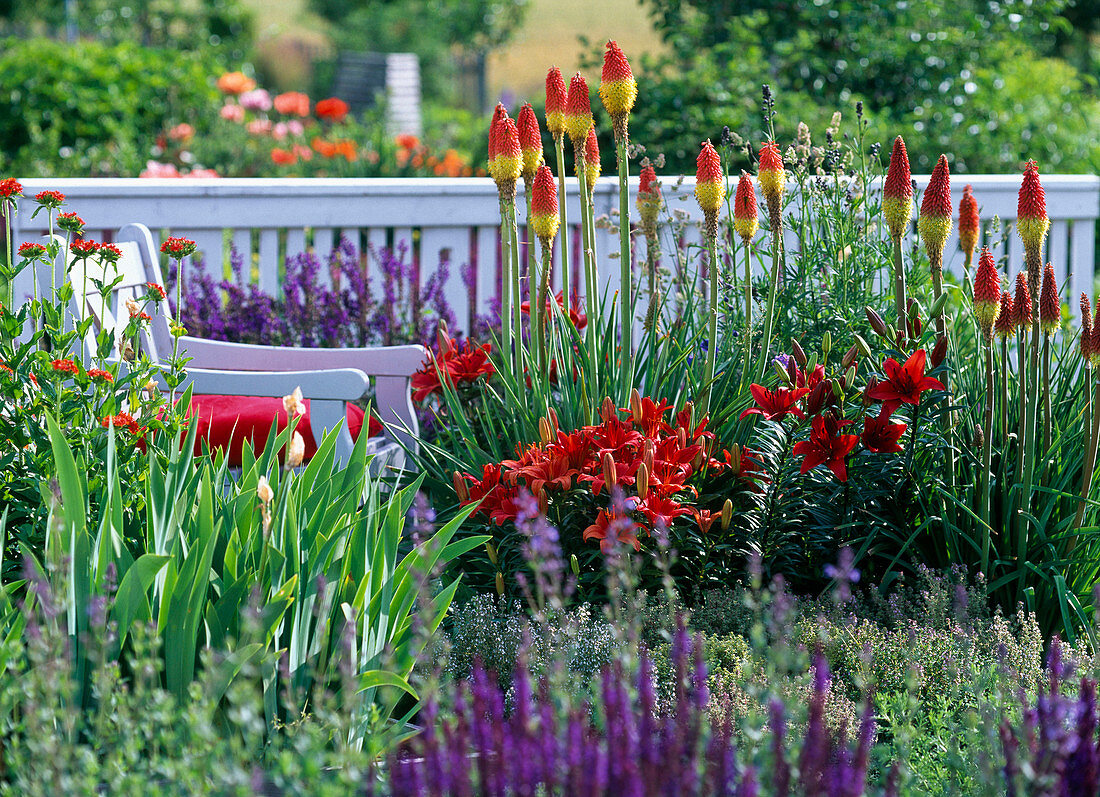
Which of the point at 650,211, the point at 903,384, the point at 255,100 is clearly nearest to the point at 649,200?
the point at 650,211

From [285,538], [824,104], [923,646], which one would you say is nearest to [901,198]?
[923,646]

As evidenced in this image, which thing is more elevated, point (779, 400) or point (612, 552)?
point (779, 400)

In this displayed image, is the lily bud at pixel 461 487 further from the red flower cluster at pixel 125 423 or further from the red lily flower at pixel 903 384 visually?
the red lily flower at pixel 903 384

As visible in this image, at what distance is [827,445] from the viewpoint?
92.0 inches

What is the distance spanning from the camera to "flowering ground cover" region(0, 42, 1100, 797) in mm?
1398

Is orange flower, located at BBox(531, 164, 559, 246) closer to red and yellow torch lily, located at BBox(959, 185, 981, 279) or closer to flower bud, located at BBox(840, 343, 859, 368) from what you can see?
flower bud, located at BBox(840, 343, 859, 368)

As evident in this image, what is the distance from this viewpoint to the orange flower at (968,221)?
255 cm

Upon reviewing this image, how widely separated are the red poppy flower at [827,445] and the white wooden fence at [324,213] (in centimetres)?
156

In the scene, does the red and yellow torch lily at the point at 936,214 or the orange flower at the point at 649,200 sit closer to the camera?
the red and yellow torch lily at the point at 936,214

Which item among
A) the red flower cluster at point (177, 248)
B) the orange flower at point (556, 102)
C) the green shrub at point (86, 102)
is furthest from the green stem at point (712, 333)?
the green shrub at point (86, 102)

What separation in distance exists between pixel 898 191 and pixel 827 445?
0.58m

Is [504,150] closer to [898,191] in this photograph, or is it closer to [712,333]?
[712,333]

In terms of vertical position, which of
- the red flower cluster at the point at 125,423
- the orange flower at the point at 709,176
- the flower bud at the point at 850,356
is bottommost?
the red flower cluster at the point at 125,423

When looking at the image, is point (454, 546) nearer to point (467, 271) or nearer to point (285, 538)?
point (285, 538)
